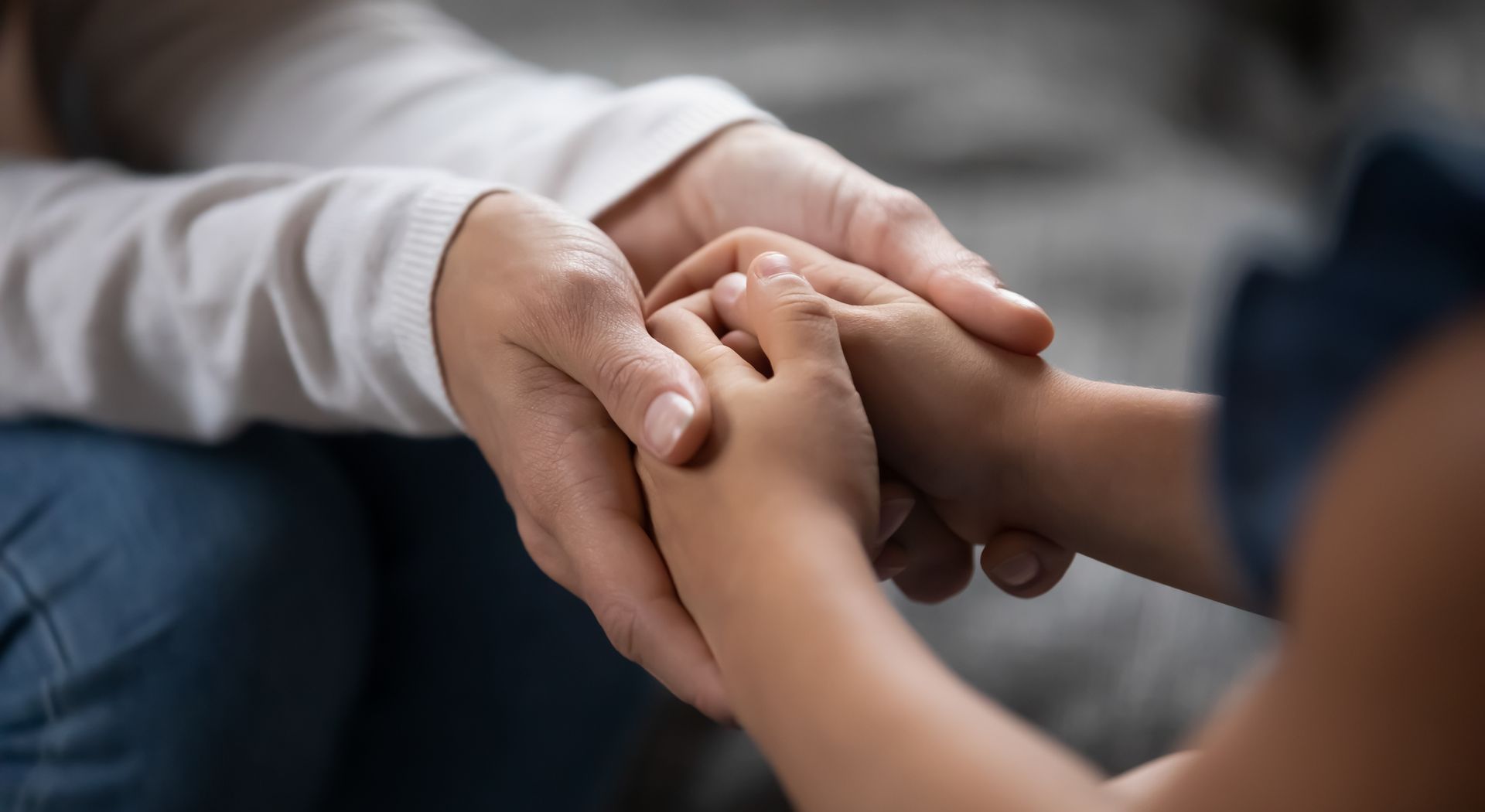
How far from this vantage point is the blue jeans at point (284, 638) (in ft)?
1.68

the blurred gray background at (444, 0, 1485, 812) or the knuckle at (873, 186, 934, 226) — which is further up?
the knuckle at (873, 186, 934, 226)

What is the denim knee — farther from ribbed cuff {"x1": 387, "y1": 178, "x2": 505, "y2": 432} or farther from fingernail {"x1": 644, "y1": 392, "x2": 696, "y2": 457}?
fingernail {"x1": 644, "y1": 392, "x2": 696, "y2": 457}

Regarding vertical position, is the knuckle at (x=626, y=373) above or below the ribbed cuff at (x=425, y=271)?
above

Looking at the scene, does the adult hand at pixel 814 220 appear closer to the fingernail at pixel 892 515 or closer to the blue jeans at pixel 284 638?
the fingernail at pixel 892 515

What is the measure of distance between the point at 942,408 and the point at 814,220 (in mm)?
154

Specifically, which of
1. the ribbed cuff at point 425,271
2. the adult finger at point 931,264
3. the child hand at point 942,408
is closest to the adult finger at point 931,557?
the child hand at point 942,408

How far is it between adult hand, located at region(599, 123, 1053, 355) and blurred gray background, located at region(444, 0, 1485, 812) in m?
0.38

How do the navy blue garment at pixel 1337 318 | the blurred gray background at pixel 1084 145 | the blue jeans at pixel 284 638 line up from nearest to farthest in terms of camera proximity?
the navy blue garment at pixel 1337 318 < the blue jeans at pixel 284 638 < the blurred gray background at pixel 1084 145

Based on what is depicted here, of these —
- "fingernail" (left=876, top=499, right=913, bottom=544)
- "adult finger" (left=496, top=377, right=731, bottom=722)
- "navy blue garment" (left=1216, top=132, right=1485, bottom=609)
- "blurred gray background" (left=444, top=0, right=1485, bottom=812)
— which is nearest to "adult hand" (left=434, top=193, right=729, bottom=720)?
"adult finger" (left=496, top=377, right=731, bottom=722)

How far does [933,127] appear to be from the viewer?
1.18 m

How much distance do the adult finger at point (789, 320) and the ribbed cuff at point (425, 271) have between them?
0.16 meters

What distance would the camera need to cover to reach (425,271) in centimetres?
55

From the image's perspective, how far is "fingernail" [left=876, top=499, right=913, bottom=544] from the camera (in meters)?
0.52

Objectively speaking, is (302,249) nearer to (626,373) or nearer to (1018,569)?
(626,373)
